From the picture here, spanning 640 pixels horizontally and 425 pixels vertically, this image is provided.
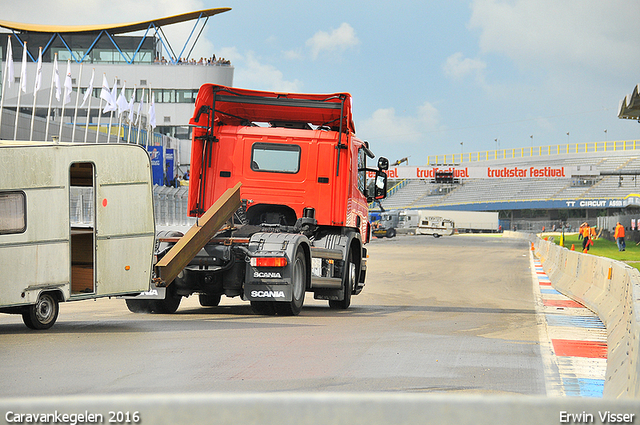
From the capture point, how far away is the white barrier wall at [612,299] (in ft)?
16.5

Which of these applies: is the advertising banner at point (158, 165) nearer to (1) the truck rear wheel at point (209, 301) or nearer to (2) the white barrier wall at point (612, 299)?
(2) the white barrier wall at point (612, 299)

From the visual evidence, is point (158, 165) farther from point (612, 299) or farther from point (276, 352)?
point (276, 352)

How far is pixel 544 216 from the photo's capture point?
101 m

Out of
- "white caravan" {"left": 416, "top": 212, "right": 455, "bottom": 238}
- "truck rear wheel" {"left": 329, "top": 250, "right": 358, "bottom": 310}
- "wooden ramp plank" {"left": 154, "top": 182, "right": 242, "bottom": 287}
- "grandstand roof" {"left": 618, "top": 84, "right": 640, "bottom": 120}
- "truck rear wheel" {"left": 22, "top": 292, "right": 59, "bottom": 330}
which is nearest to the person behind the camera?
"truck rear wheel" {"left": 22, "top": 292, "right": 59, "bottom": 330}

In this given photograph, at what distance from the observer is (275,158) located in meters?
12.8

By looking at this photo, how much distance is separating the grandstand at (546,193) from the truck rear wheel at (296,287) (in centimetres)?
8014

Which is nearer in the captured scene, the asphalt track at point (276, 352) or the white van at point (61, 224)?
the asphalt track at point (276, 352)

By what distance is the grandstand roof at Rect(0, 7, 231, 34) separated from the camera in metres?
69.8

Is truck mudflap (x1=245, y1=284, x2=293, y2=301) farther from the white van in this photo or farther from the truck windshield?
the truck windshield

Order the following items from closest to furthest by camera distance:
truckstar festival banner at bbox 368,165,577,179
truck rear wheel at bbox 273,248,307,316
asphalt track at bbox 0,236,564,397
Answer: asphalt track at bbox 0,236,564,397
truck rear wheel at bbox 273,248,307,316
truckstar festival banner at bbox 368,165,577,179

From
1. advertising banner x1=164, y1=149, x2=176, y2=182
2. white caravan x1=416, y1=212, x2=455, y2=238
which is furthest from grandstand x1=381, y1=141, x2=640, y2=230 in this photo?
advertising banner x1=164, y1=149, x2=176, y2=182

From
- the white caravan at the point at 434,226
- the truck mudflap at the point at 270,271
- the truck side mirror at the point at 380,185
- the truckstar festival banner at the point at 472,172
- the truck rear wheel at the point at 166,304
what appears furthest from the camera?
the white caravan at the point at 434,226

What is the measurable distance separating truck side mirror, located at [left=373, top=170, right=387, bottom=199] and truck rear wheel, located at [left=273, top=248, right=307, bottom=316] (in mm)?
3589

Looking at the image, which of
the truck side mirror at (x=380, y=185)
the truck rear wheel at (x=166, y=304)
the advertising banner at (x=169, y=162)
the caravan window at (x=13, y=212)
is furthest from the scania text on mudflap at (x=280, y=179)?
the advertising banner at (x=169, y=162)
